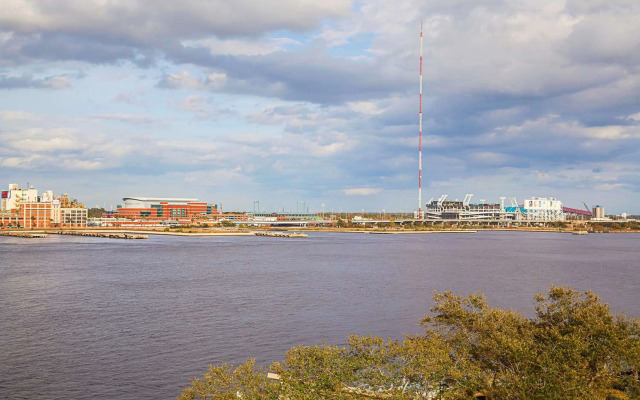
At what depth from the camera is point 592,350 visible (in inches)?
571

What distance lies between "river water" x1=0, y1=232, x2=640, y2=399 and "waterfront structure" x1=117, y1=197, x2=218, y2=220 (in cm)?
11648

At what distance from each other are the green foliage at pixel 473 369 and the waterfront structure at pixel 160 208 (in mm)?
170506

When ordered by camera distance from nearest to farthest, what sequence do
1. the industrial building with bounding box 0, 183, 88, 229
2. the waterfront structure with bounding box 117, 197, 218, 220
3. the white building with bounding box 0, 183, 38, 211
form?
the industrial building with bounding box 0, 183, 88, 229
the white building with bounding box 0, 183, 38, 211
the waterfront structure with bounding box 117, 197, 218, 220

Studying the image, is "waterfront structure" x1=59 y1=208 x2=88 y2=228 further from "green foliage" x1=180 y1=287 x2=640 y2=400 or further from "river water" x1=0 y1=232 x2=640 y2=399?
"green foliage" x1=180 y1=287 x2=640 y2=400

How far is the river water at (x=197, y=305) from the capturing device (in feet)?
66.0

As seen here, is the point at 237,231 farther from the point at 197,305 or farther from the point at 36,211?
the point at 197,305

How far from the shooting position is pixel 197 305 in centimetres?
3259

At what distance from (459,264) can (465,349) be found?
43853mm

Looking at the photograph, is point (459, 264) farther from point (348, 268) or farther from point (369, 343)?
point (369, 343)

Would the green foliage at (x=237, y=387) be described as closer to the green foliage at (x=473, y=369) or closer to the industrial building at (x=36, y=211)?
the green foliage at (x=473, y=369)

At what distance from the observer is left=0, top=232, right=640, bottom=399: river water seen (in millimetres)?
20109

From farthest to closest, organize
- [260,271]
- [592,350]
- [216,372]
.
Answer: [260,271], [592,350], [216,372]

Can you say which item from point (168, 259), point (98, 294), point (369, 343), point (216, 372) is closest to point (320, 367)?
point (369, 343)

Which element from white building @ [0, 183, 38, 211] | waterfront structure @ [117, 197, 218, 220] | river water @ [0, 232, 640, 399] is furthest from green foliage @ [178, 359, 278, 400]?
waterfront structure @ [117, 197, 218, 220]
